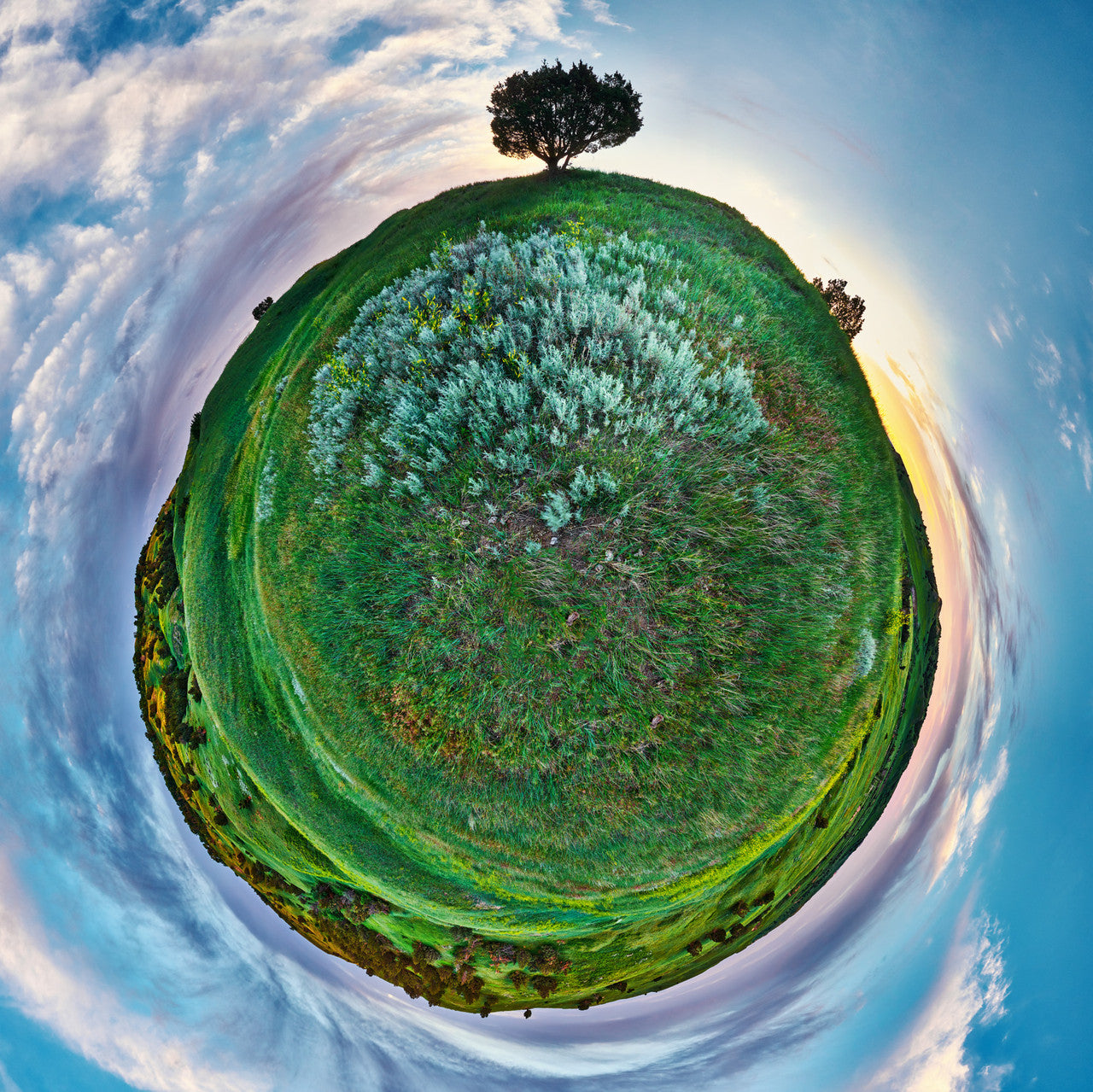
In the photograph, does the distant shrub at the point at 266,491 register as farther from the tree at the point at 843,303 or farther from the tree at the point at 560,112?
the tree at the point at 843,303

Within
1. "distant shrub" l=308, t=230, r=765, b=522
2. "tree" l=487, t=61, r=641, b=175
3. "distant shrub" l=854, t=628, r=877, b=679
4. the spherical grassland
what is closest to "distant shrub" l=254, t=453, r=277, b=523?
the spherical grassland

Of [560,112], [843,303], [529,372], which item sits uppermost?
[843,303]

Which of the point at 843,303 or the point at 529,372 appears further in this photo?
the point at 843,303

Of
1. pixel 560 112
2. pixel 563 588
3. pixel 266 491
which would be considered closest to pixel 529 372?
pixel 563 588

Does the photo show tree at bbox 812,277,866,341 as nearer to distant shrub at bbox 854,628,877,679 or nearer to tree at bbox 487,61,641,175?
tree at bbox 487,61,641,175

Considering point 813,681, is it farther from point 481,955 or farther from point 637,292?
point 481,955

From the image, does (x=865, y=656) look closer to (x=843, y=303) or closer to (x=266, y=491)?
(x=843, y=303)
